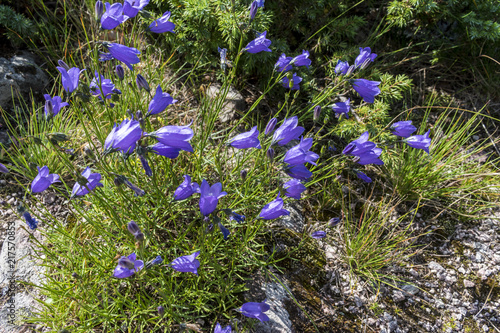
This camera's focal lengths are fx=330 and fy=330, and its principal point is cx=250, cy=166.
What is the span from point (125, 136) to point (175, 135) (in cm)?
22

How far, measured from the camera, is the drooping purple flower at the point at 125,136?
1.48 metres

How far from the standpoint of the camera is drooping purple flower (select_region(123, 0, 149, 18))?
1726mm

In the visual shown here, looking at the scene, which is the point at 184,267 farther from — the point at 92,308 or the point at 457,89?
the point at 457,89

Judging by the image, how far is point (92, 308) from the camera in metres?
1.82

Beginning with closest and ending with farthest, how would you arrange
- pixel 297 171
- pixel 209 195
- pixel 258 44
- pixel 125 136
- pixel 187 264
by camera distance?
pixel 125 136 < pixel 209 195 < pixel 187 264 < pixel 297 171 < pixel 258 44

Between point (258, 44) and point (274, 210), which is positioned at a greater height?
point (258, 44)

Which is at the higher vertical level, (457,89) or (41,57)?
(41,57)

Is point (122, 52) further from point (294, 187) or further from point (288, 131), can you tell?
point (294, 187)

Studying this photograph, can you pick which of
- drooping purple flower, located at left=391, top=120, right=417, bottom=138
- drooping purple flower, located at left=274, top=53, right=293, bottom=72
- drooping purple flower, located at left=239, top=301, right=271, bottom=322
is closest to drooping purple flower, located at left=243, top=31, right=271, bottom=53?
drooping purple flower, located at left=274, top=53, right=293, bottom=72

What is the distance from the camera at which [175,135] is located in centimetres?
155

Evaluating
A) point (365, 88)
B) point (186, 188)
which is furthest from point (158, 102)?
point (365, 88)

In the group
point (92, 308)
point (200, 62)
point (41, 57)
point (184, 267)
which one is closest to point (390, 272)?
point (184, 267)

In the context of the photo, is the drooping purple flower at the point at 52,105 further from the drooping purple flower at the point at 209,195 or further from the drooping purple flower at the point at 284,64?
the drooping purple flower at the point at 284,64

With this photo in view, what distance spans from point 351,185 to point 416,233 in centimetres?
68
